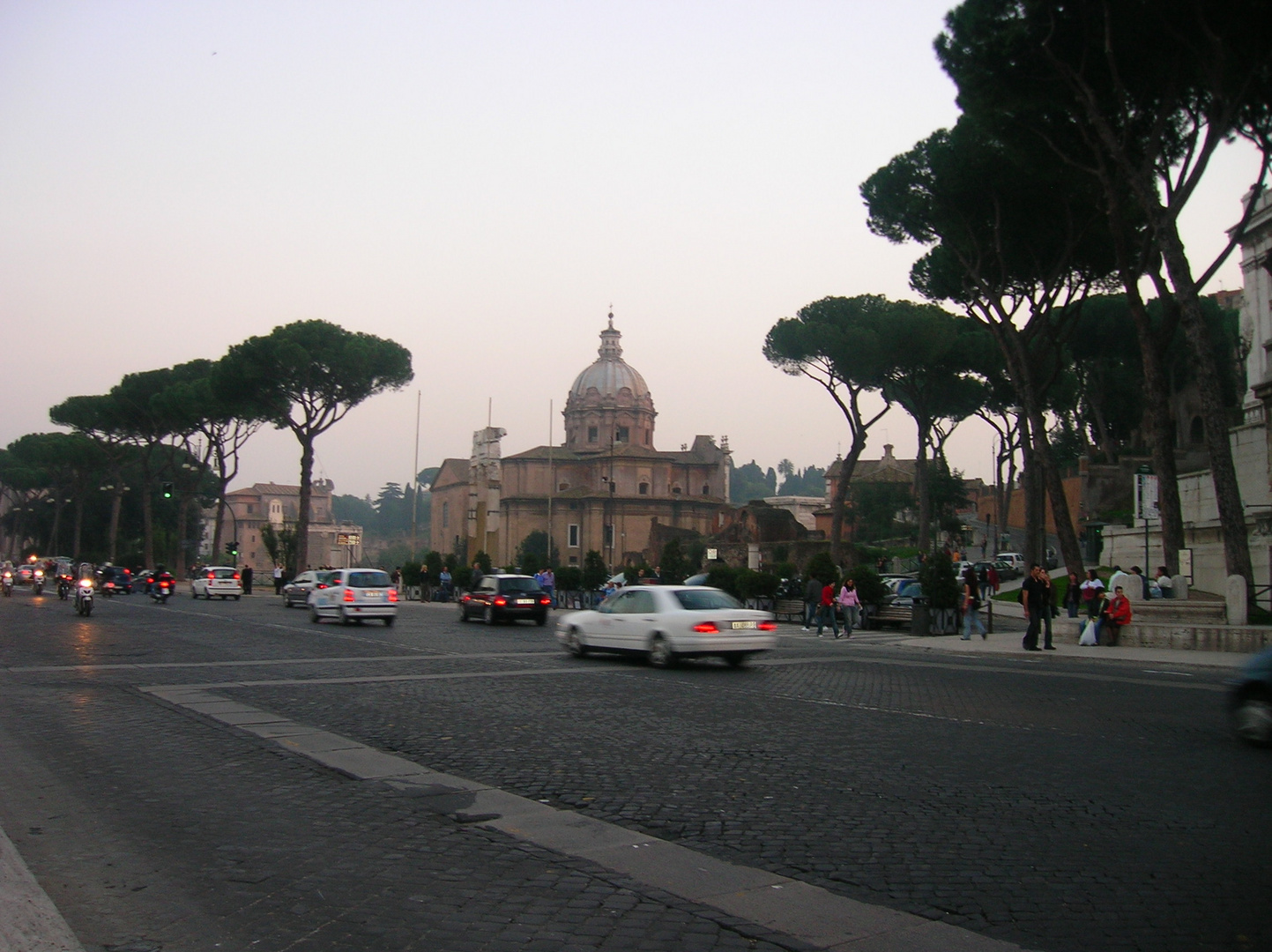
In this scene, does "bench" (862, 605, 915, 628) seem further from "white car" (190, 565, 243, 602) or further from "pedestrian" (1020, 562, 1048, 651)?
"white car" (190, 565, 243, 602)

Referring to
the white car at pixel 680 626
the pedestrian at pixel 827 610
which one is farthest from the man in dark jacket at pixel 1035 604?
the white car at pixel 680 626

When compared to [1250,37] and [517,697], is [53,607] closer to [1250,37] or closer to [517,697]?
[517,697]

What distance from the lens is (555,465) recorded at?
100500 millimetres

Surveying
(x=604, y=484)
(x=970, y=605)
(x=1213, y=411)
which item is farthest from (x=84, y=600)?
(x=604, y=484)

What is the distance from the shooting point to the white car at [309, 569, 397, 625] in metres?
26.6

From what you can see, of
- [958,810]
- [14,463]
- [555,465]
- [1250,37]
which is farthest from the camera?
[555,465]

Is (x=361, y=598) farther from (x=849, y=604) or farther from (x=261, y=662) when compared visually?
(x=849, y=604)

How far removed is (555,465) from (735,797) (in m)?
93.8

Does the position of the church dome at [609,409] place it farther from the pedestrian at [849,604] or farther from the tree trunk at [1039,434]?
the pedestrian at [849,604]

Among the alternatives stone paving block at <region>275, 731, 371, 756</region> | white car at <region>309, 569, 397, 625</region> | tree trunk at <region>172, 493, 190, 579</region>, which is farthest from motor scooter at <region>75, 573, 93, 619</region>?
tree trunk at <region>172, 493, 190, 579</region>

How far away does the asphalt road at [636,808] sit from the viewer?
186 inches

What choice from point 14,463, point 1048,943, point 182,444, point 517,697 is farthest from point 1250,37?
point 14,463

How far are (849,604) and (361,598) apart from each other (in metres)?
11.4

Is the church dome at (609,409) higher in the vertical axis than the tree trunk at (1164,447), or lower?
higher
